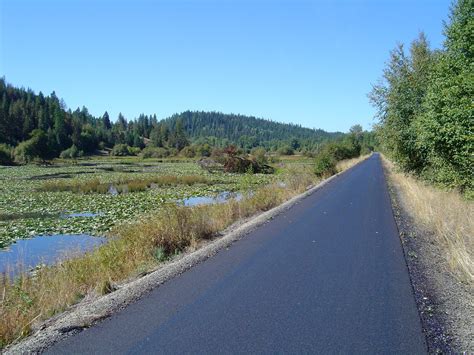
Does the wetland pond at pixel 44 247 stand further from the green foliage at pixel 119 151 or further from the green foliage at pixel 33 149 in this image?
the green foliage at pixel 119 151

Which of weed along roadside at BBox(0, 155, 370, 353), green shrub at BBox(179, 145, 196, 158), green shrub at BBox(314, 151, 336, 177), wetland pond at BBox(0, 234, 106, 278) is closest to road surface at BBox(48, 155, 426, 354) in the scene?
weed along roadside at BBox(0, 155, 370, 353)

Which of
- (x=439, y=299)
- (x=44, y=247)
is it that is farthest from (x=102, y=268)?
(x=44, y=247)

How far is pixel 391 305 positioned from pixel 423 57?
25.0m

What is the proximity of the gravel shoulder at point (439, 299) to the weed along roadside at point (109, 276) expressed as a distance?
434 centimetres

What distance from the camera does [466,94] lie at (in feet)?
48.2

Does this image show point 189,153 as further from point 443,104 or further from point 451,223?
point 451,223

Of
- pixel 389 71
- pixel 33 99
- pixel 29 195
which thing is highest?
pixel 33 99

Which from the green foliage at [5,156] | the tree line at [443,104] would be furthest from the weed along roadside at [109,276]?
the green foliage at [5,156]

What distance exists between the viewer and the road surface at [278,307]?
515 centimetres

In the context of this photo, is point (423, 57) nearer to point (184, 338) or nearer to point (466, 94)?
point (466, 94)

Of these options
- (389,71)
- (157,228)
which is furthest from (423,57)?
A: (157,228)

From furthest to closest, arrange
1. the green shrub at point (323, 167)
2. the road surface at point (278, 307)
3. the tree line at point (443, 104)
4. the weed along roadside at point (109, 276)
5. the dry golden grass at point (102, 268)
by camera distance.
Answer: the green shrub at point (323, 167), the tree line at point (443, 104), the dry golden grass at point (102, 268), the weed along roadside at point (109, 276), the road surface at point (278, 307)

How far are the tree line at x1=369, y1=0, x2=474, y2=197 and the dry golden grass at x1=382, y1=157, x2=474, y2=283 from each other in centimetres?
109

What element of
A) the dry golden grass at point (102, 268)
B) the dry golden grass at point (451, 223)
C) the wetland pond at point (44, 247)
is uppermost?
the dry golden grass at point (451, 223)
